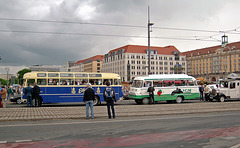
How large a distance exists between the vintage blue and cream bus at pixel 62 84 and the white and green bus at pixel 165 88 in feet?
6.80

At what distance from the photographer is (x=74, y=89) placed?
75.0 feet

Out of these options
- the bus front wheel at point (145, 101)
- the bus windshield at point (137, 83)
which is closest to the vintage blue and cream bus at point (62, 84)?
the bus windshield at point (137, 83)

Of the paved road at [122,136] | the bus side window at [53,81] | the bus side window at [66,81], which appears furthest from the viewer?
the bus side window at [66,81]

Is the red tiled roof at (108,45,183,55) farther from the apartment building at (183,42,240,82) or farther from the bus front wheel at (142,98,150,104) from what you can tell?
the bus front wheel at (142,98,150,104)

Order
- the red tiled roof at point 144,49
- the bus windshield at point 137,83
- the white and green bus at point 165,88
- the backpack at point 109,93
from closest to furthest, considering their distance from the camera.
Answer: the backpack at point 109,93, the white and green bus at point 165,88, the bus windshield at point 137,83, the red tiled roof at point 144,49

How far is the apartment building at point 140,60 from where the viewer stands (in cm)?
12181

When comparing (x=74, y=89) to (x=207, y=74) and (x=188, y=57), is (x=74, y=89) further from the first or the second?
(x=188, y=57)

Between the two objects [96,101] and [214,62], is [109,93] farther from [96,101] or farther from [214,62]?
[214,62]

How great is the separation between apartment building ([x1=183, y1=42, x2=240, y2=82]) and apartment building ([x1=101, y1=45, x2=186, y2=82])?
12.7 meters

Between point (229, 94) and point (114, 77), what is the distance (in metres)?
13.1

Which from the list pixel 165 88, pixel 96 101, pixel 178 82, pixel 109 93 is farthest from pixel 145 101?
pixel 109 93

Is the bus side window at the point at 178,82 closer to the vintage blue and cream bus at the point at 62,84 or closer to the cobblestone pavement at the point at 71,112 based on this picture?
the vintage blue and cream bus at the point at 62,84

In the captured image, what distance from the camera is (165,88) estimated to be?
24.9 metres

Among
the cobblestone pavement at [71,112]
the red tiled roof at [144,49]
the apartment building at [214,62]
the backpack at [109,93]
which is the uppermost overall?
the red tiled roof at [144,49]
